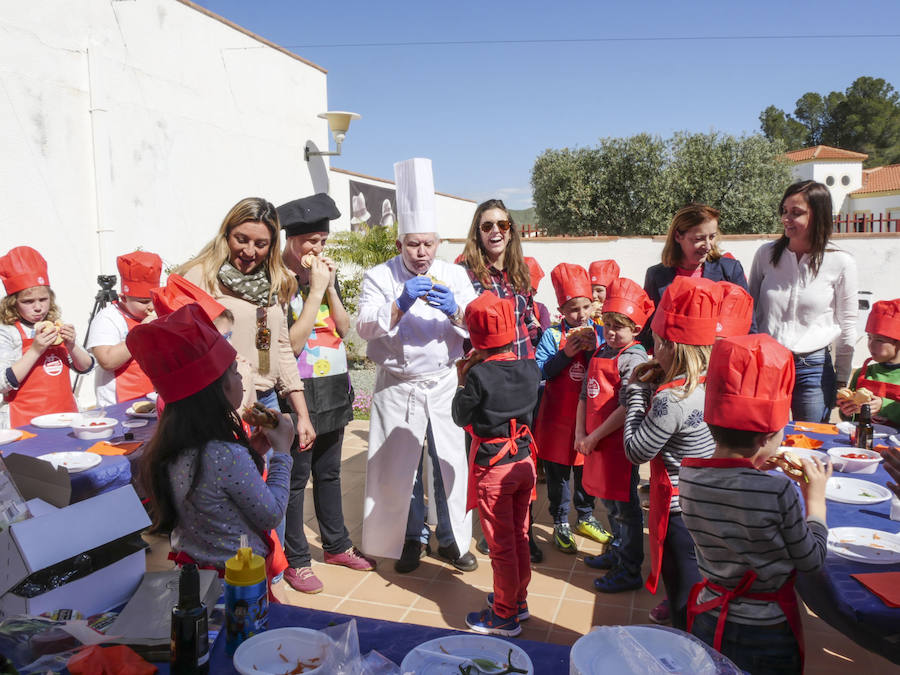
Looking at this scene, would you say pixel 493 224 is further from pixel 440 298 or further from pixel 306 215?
pixel 306 215

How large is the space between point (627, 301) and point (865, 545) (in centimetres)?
166

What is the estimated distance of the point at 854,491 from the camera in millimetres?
2477

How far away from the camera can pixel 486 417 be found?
3125mm

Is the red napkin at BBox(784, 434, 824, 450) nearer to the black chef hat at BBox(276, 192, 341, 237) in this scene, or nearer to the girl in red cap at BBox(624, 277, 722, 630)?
the girl in red cap at BBox(624, 277, 722, 630)

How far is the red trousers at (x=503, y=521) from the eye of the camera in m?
3.08

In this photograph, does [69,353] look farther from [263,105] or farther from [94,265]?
[263,105]

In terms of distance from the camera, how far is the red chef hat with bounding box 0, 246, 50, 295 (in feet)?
12.5

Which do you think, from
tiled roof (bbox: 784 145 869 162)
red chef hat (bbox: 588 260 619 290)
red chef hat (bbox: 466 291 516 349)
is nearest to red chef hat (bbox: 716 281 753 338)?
red chef hat (bbox: 466 291 516 349)

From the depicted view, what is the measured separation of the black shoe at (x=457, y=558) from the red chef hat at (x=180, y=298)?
2.11 m

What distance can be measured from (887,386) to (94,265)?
25.6 ft

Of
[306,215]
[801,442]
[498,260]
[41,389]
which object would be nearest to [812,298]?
[801,442]

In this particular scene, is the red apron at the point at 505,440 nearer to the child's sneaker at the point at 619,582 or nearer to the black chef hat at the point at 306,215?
the child's sneaker at the point at 619,582

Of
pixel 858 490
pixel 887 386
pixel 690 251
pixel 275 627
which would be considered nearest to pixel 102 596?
pixel 275 627

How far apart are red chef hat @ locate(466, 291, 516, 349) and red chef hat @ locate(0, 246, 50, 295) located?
8.69ft
